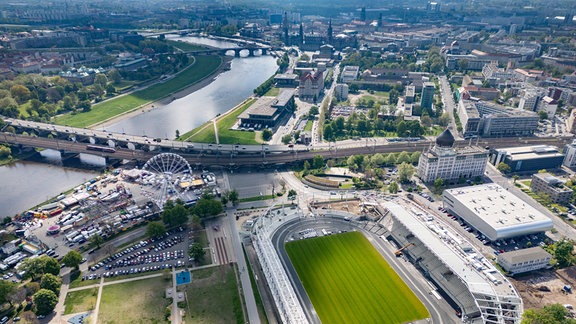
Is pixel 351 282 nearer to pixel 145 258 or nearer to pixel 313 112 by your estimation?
pixel 145 258

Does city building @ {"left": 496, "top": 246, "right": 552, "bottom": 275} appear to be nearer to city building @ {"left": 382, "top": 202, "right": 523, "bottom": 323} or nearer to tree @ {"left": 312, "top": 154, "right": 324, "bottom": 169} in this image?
city building @ {"left": 382, "top": 202, "right": 523, "bottom": 323}

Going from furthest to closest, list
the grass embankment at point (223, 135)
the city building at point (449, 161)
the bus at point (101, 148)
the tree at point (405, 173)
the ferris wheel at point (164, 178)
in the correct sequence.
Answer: the grass embankment at point (223, 135)
the bus at point (101, 148)
the tree at point (405, 173)
the city building at point (449, 161)
the ferris wheel at point (164, 178)

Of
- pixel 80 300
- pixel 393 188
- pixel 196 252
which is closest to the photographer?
pixel 80 300

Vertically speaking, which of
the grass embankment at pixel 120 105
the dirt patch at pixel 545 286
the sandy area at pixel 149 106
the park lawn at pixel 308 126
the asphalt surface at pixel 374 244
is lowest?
the dirt patch at pixel 545 286

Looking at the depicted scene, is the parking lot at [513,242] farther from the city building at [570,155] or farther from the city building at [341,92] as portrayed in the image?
the city building at [341,92]

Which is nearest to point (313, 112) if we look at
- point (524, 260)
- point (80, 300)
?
point (524, 260)

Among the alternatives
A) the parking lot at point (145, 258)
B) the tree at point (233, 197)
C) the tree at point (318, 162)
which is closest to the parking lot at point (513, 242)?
the tree at point (318, 162)
